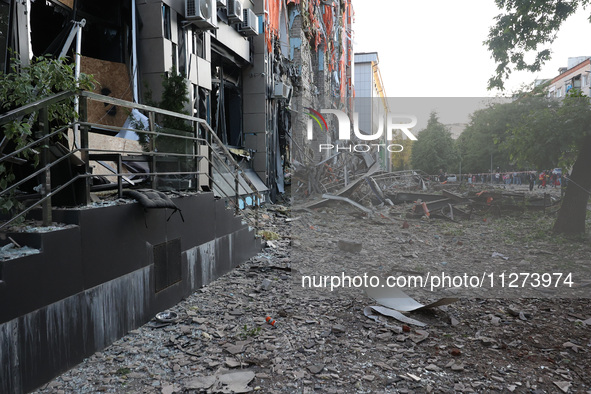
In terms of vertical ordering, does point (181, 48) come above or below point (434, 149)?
above

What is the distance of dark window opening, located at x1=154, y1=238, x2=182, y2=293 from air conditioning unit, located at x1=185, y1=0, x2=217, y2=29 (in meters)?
5.77

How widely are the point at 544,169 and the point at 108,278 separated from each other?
7.25 metres

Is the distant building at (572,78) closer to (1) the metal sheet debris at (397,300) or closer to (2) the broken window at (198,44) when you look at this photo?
(1) the metal sheet debris at (397,300)

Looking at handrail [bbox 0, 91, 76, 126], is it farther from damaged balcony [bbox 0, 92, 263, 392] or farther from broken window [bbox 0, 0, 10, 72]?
broken window [bbox 0, 0, 10, 72]

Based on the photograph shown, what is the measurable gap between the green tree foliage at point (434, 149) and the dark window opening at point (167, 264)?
4218 millimetres

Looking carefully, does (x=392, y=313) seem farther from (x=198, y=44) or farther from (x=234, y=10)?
(x=234, y=10)

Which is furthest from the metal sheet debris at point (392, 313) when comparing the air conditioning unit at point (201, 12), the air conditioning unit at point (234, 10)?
the air conditioning unit at point (234, 10)

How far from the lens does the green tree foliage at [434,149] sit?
6973 millimetres

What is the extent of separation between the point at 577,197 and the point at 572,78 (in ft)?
6.76

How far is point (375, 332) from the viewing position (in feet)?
16.2

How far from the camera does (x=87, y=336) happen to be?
387 centimetres

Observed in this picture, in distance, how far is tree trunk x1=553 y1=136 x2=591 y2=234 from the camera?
6.93m

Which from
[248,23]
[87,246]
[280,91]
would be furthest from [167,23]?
[280,91]

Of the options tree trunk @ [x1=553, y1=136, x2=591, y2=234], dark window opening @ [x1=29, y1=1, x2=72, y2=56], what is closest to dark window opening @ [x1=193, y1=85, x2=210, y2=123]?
dark window opening @ [x1=29, y1=1, x2=72, y2=56]
